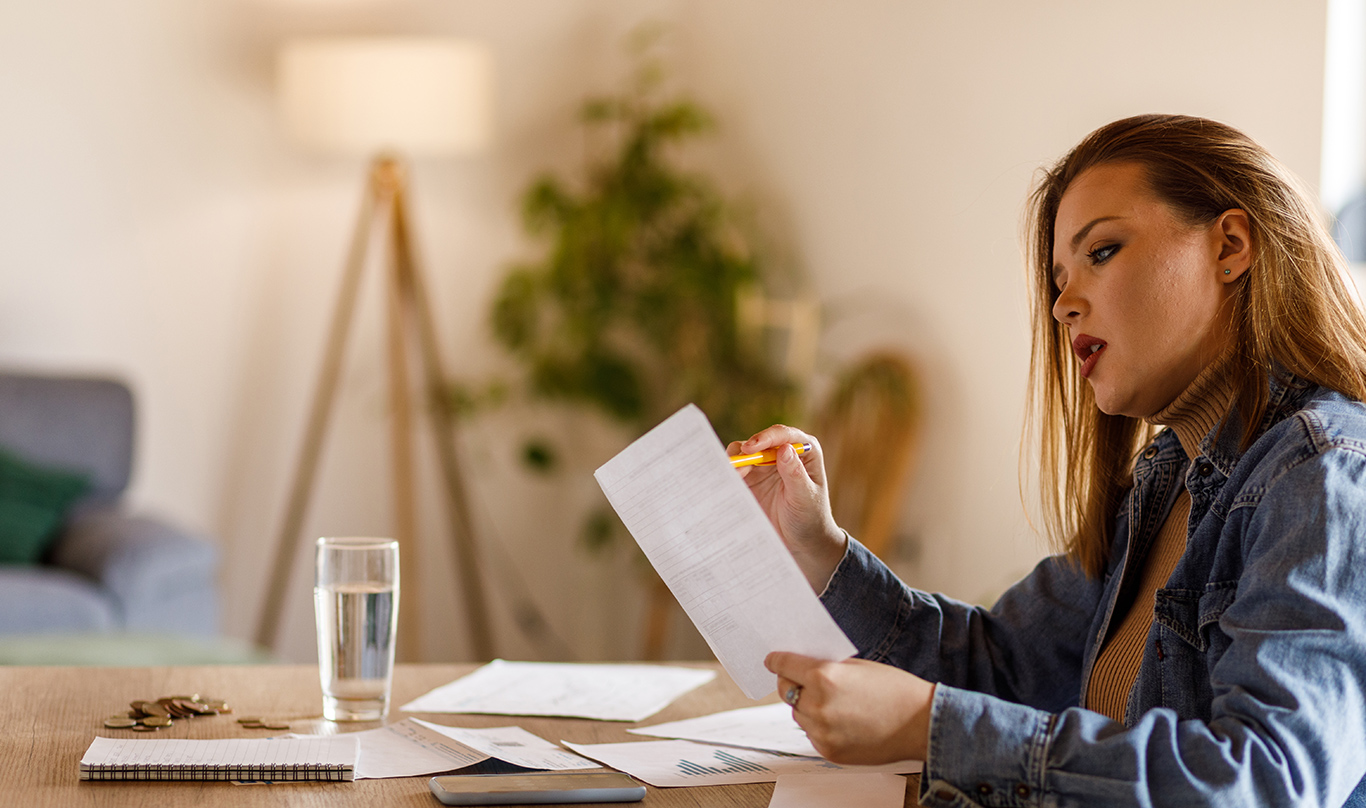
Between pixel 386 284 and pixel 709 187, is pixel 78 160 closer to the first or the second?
pixel 386 284

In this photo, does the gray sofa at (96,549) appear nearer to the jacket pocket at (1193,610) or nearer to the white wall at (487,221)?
the white wall at (487,221)

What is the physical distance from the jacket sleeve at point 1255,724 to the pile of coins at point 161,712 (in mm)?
582

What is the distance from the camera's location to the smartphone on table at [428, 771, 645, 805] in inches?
31.0

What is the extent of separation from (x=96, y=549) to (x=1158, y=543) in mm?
2271

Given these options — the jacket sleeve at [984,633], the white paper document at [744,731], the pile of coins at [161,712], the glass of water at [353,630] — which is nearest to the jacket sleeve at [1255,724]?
the white paper document at [744,731]

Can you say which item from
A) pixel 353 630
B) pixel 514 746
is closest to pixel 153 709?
pixel 353 630

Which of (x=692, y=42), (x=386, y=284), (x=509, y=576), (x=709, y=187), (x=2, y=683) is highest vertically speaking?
(x=692, y=42)

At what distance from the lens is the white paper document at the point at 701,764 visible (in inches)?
34.2

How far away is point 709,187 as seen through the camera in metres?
3.26

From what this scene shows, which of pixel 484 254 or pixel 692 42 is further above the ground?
pixel 692 42

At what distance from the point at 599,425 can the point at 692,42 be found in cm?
112

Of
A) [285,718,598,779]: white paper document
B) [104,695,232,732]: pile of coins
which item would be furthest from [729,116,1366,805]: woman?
[104,695,232,732]: pile of coins

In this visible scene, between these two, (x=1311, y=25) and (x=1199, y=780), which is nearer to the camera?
(x=1199, y=780)

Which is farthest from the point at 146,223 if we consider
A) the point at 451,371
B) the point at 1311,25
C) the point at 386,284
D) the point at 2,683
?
the point at 1311,25
